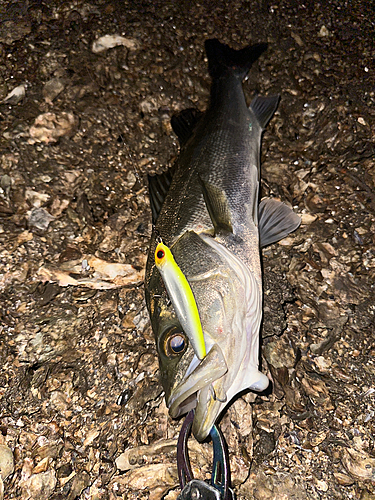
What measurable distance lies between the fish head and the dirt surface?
0.46m

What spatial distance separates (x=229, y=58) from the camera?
3.12 m

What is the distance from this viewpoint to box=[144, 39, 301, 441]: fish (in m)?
1.80

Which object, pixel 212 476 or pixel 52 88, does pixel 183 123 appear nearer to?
pixel 52 88

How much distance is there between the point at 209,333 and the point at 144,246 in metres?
1.12

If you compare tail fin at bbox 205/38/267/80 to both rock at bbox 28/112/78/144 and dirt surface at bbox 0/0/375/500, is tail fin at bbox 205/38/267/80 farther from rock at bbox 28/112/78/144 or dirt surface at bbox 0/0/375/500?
rock at bbox 28/112/78/144

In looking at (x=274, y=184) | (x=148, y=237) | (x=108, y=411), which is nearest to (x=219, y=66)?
(x=274, y=184)

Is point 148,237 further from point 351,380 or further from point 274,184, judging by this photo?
point 351,380

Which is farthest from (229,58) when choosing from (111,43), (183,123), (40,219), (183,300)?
(183,300)

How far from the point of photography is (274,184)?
2838mm

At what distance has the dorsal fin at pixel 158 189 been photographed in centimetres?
254

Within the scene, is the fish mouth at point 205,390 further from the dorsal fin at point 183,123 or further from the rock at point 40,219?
the dorsal fin at point 183,123

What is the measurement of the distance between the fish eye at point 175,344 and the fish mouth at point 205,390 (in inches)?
5.8

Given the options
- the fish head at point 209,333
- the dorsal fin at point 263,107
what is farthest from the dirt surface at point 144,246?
the fish head at point 209,333

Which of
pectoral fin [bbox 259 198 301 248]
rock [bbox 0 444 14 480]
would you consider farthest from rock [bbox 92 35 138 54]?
rock [bbox 0 444 14 480]
